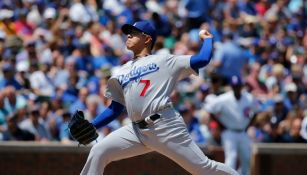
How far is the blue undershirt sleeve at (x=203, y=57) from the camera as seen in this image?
7910 mm

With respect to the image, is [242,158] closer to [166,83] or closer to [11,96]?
[11,96]

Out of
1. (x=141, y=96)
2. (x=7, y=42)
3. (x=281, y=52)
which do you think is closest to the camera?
(x=141, y=96)

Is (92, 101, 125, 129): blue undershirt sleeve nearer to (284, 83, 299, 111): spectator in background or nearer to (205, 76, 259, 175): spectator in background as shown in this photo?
(205, 76, 259, 175): spectator in background

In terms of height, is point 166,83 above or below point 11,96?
above

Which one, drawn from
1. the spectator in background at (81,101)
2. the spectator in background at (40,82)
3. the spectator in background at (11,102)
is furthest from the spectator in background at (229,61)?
the spectator in background at (11,102)

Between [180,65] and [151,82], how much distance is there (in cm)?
27

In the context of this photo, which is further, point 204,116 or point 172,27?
point 172,27

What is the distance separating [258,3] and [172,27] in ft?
7.33

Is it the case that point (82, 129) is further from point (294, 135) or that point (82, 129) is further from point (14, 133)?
point (294, 135)

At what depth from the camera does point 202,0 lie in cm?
1745

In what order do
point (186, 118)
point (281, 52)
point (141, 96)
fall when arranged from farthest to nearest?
point (281, 52) → point (186, 118) → point (141, 96)

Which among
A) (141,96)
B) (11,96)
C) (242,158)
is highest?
(141,96)

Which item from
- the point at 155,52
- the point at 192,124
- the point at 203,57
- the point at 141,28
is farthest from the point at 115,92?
the point at 155,52

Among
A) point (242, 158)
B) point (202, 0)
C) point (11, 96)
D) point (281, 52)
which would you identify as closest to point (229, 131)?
point (242, 158)
